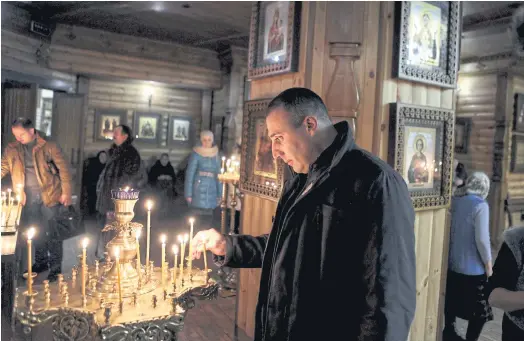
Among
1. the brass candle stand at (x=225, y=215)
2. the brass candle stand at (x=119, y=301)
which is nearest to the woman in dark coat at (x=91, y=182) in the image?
the brass candle stand at (x=225, y=215)

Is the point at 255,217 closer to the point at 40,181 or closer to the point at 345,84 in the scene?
the point at 345,84

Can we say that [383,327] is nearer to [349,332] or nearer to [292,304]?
[349,332]

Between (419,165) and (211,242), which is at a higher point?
(419,165)

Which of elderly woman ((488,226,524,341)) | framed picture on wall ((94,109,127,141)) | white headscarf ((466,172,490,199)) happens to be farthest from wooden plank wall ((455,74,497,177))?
framed picture on wall ((94,109,127,141))

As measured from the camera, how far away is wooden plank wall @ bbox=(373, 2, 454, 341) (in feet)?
11.6

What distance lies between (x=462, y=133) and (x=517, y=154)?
1.20 meters

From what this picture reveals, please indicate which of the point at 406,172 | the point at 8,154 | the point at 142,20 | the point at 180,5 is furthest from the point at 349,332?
the point at 142,20

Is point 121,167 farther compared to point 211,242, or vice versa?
point 121,167

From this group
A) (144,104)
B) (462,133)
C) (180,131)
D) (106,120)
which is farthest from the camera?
(180,131)

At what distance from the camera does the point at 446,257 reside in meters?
4.11

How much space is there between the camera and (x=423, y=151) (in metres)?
3.72

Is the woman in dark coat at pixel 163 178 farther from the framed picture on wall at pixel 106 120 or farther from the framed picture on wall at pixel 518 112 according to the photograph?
the framed picture on wall at pixel 518 112

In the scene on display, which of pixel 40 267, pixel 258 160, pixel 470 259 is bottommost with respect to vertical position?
pixel 40 267

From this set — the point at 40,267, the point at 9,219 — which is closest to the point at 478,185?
the point at 9,219
